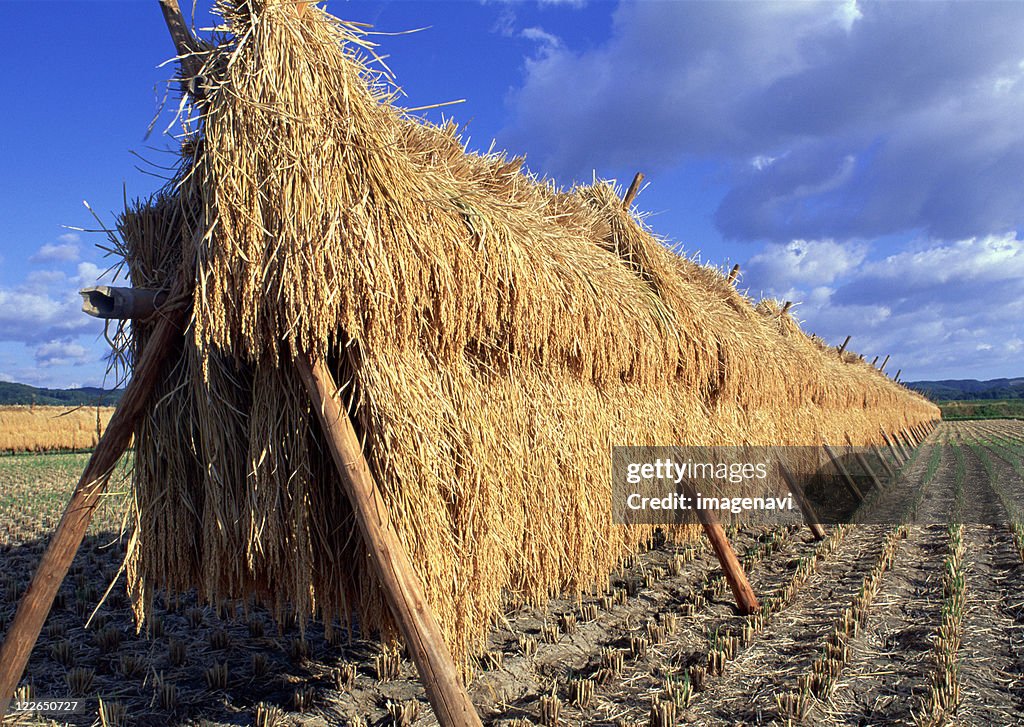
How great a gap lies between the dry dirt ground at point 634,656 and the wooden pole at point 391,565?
2.94 feet

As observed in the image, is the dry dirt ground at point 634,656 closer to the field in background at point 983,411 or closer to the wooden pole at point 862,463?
the wooden pole at point 862,463

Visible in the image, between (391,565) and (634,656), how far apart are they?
2.37 meters

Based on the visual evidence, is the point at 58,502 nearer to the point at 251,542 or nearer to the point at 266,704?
the point at 266,704

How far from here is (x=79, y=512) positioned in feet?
8.79

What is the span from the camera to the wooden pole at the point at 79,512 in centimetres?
259

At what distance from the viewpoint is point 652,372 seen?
16.1ft

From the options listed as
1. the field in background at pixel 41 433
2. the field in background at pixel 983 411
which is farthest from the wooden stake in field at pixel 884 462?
the field in background at pixel 983 411

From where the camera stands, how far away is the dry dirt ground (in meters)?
3.24

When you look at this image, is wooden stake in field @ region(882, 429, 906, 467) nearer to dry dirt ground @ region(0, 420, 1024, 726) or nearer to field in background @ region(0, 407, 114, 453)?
dry dirt ground @ region(0, 420, 1024, 726)

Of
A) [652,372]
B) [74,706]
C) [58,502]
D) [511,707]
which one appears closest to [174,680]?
[74,706]

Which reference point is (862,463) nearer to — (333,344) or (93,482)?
(333,344)

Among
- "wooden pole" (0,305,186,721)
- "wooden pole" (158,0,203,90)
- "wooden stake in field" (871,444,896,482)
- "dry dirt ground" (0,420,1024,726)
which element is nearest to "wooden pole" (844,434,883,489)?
"wooden stake in field" (871,444,896,482)

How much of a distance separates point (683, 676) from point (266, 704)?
239cm

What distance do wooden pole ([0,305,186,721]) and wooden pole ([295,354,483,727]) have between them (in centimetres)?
69
